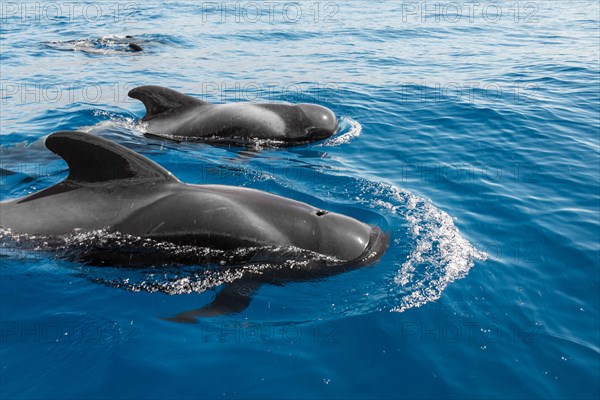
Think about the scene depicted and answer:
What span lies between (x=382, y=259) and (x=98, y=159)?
393cm

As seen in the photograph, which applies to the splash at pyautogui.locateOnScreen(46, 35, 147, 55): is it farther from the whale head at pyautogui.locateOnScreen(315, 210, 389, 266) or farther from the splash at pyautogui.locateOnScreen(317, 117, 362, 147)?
the whale head at pyautogui.locateOnScreen(315, 210, 389, 266)

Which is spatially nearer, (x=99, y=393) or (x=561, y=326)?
(x=99, y=393)

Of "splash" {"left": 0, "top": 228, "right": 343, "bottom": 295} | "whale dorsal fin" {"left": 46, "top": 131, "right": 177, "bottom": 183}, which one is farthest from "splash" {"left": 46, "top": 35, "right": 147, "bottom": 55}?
"splash" {"left": 0, "top": 228, "right": 343, "bottom": 295}

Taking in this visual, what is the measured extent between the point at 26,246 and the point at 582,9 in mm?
41863

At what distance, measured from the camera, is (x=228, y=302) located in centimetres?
697

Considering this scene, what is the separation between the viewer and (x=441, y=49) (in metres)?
27.2

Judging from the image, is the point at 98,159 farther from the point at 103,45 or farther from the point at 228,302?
the point at 103,45

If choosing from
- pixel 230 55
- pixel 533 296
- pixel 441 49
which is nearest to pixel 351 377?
pixel 533 296

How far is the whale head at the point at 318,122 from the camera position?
1415cm

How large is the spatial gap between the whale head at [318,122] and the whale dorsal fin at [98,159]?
7.09 m

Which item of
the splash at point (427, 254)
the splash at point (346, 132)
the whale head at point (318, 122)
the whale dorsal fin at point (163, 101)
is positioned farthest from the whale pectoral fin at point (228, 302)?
the whale dorsal fin at point (163, 101)

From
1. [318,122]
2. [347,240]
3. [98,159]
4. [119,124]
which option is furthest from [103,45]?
[347,240]

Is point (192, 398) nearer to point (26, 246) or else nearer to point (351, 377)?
point (351, 377)

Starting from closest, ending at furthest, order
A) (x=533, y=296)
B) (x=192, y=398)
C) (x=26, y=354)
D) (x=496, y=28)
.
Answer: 1. (x=192, y=398)
2. (x=26, y=354)
3. (x=533, y=296)
4. (x=496, y=28)
